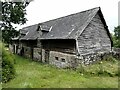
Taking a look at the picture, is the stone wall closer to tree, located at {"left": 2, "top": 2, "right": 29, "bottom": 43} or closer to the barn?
the barn

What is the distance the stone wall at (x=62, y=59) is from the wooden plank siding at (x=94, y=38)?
4.37 feet

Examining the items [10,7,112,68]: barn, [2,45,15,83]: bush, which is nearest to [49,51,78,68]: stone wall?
[10,7,112,68]: barn

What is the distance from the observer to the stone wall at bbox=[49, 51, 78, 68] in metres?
18.9

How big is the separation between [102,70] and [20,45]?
80.8ft

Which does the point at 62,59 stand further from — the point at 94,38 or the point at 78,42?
the point at 94,38

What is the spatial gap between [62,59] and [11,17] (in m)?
11.4

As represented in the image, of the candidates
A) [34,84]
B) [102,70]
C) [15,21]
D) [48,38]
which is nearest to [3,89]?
[34,84]

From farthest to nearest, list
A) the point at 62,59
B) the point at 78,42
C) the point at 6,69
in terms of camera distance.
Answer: the point at 62,59 < the point at 78,42 < the point at 6,69

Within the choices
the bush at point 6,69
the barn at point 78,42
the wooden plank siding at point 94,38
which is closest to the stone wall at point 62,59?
the barn at point 78,42

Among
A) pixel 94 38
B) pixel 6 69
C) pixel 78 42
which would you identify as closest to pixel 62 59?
pixel 78 42

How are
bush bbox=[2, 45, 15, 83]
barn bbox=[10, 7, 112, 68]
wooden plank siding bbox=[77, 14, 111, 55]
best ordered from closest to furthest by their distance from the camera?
bush bbox=[2, 45, 15, 83], barn bbox=[10, 7, 112, 68], wooden plank siding bbox=[77, 14, 111, 55]

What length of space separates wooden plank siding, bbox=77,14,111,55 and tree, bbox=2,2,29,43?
1187cm

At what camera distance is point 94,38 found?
20.7 meters

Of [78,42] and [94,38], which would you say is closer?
[78,42]
